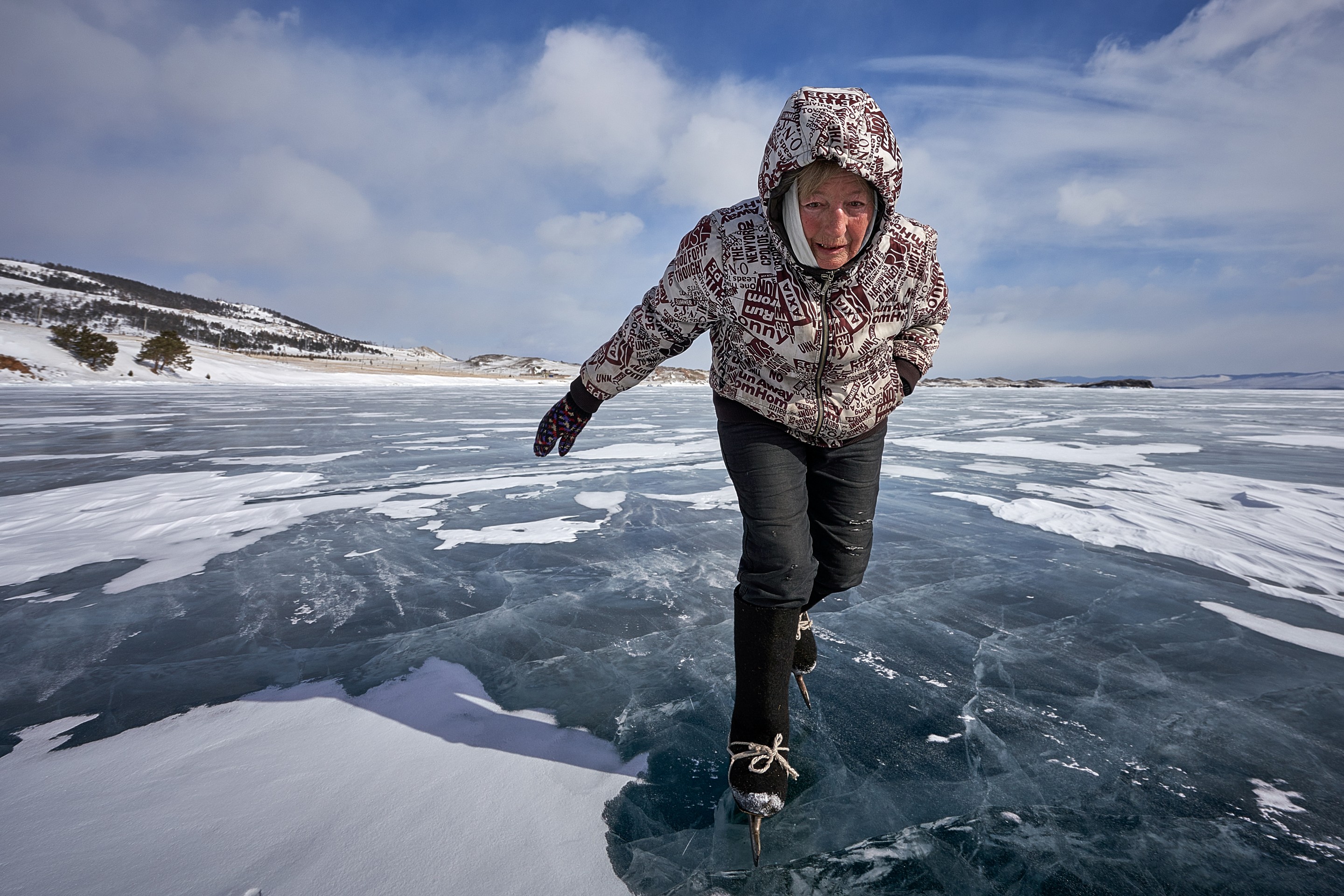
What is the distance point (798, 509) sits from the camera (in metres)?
1.35

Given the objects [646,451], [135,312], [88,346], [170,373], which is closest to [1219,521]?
[646,451]

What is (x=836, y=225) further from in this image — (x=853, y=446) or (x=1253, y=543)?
(x=1253, y=543)

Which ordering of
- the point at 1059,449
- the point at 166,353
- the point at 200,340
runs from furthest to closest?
1. the point at 200,340
2. the point at 166,353
3. the point at 1059,449

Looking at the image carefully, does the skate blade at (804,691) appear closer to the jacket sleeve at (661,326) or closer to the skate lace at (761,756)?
the skate lace at (761,756)

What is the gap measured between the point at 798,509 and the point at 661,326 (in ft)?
1.89

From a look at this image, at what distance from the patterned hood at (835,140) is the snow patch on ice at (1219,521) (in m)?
2.48

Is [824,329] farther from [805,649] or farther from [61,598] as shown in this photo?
[61,598]

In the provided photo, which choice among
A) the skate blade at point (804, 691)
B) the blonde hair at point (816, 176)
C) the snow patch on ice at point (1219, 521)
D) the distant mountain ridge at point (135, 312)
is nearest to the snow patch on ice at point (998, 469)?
the snow patch on ice at point (1219, 521)

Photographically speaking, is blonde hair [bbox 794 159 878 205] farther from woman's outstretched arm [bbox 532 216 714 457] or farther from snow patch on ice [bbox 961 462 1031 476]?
snow patch on ice [bbox 961 462 1031 476]

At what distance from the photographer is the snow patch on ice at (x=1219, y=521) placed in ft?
8.25

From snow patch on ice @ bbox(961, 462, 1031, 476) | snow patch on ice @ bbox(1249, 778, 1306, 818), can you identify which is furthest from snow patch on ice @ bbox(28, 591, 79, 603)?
snow patch on ice @ bbox(961, 462, 1031, 476)

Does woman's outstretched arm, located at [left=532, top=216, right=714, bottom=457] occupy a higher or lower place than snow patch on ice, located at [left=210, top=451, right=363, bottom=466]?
higher

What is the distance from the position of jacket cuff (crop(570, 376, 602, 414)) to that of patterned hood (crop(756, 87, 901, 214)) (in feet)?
2.25

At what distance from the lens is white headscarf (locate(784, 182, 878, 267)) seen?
1.23 meters
